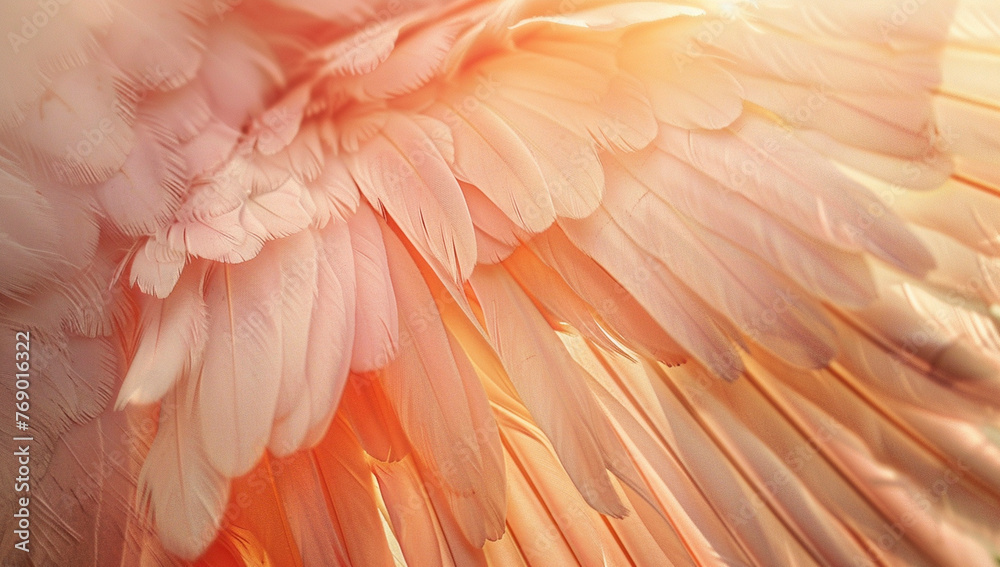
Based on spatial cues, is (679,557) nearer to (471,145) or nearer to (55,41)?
(471,145)

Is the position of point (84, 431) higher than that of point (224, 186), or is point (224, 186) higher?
point (224, 186)

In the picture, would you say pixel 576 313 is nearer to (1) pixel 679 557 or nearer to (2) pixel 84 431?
(1) pixel 679 557

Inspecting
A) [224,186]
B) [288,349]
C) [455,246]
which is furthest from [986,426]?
[224,186]

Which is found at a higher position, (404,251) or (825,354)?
(404,251)

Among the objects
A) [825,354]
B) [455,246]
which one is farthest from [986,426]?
[455,246]

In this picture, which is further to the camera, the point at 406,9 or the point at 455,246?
the point at 406,9

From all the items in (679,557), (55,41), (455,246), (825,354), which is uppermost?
(55,41)
